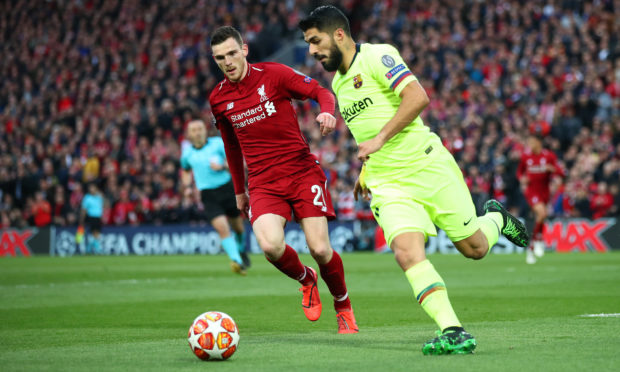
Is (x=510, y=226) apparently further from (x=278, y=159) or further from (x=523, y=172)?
(x=523, y=172)

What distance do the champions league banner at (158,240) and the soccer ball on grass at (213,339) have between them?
752 inches

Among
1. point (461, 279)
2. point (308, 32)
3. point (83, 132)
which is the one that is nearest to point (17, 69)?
point (83, 132)

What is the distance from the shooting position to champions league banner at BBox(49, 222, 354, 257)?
2575 centimetres

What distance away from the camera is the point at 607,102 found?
76.0 feet

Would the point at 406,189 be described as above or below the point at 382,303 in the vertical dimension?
above

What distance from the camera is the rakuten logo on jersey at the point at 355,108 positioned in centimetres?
656

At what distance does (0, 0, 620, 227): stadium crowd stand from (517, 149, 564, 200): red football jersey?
2696 mm

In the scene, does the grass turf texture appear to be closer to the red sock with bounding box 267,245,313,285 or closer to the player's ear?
the red sock with bounding box 267,245,313,285

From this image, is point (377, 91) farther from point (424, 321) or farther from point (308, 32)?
point (424, 321)

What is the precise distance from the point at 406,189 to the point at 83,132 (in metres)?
28.1

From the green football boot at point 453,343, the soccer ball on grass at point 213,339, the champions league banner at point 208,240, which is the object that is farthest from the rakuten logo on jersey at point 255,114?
the champions league banner at point 208,240

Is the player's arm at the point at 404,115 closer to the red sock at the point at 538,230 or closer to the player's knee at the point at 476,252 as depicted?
the player's knee at the point at 476,252

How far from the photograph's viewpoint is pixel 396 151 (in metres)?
6.48

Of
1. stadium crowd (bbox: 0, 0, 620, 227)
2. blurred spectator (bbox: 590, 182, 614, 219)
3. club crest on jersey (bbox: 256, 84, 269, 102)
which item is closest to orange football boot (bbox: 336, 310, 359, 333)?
club crest on jersey (bbox: 256, 84, 269, 102)
